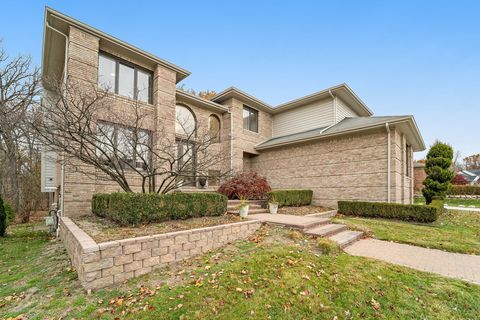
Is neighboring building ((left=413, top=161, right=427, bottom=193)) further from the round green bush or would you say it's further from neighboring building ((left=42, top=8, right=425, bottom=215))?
the round green bush

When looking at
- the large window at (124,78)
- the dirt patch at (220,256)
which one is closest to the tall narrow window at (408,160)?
the dirt patch at (220,256)

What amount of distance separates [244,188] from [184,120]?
4838mm

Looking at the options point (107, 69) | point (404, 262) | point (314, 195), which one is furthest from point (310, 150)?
point (107, 69)

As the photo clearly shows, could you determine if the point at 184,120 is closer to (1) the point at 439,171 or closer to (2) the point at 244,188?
(2) the point at 244,188

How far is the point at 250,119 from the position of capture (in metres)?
15.0

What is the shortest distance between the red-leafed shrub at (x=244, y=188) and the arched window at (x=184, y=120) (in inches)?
135

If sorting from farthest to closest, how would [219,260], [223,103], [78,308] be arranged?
[223,103]
[219,260]
[78,308]

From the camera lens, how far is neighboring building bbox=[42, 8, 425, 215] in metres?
8.23

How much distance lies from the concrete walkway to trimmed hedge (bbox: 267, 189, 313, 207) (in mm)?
4306

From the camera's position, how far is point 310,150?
1247 cm

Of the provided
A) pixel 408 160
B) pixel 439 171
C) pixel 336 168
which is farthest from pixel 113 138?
pixel 408 160

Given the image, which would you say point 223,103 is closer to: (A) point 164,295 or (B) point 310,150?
(B) point 310,150

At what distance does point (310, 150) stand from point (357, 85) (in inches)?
264

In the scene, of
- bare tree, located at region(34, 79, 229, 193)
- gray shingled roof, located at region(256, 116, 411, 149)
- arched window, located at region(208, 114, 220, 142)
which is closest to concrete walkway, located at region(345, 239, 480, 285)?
bare tree, located at region(34, 79, 229, 193)
